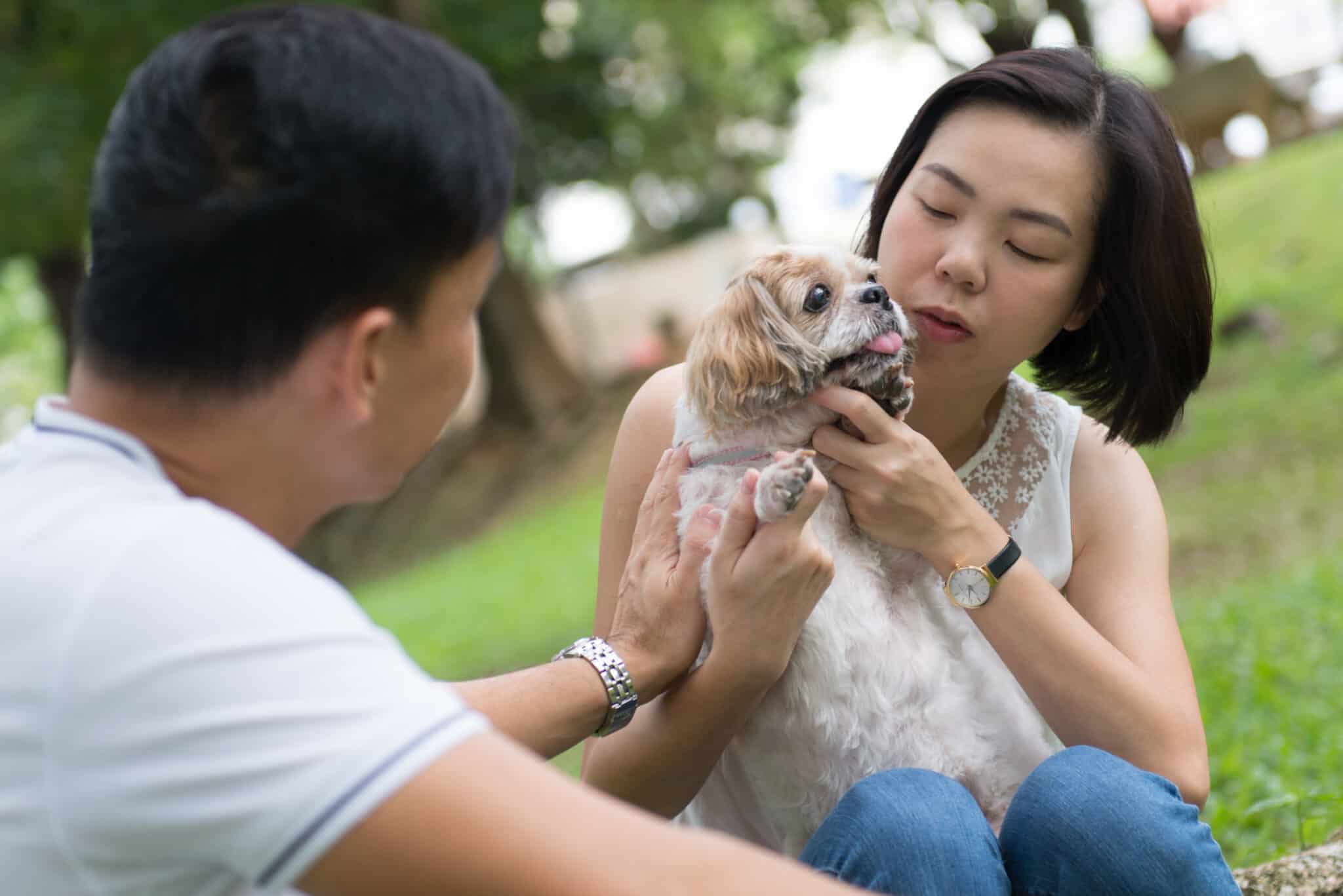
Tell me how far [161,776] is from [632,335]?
2333 cm

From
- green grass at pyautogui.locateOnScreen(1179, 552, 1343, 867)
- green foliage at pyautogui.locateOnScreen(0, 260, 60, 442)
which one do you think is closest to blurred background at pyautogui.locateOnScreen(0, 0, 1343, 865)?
green grass at pyautogui.locateOnScreen(1179, 552, 1343, 867)

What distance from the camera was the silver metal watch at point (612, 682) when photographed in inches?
84.6

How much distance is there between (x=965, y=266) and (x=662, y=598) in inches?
33.6

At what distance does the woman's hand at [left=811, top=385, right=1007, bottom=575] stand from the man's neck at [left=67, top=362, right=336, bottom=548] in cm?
124

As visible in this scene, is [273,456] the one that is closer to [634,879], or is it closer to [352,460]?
[352,460]

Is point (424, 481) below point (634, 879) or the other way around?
below

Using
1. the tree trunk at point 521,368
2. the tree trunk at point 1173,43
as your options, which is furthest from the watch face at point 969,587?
the tree trunk at point 1173,43

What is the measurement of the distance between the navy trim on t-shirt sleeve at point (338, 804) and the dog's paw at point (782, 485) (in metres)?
1.08

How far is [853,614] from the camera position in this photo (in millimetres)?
2408

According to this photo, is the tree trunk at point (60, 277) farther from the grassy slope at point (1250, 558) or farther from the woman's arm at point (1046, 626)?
the woman's arm at point (1046, 626)

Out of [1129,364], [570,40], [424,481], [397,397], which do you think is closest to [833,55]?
[570,40]

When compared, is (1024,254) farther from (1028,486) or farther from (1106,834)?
(1106,834)

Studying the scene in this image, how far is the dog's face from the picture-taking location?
247 cm

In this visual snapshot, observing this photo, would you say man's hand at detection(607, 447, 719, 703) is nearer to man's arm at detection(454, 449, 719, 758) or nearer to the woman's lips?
man's arm at detection(454, 449, 719, 758)
